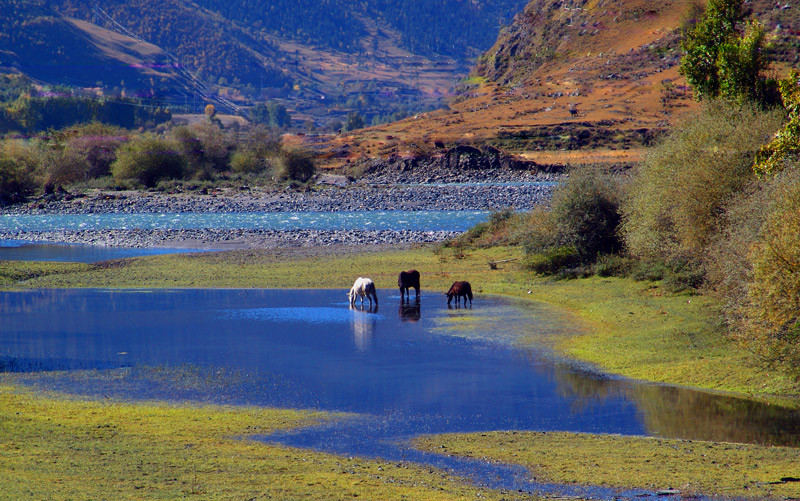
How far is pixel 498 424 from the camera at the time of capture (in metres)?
14.4

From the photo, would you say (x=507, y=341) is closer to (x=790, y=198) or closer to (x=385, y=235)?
(x=790, y=198)

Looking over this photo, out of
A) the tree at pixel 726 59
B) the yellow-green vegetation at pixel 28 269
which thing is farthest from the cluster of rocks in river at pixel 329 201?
the tree at pixel 726 59

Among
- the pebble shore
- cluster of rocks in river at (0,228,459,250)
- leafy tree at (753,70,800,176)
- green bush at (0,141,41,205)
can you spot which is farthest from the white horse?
green bush at (0,141,41,205)

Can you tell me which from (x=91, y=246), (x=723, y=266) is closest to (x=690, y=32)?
(x=723, y=266)

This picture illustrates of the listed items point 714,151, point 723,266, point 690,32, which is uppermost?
point 690,32

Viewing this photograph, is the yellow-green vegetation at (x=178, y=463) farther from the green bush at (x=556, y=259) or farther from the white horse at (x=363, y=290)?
the green bush at (x=556, y=259)

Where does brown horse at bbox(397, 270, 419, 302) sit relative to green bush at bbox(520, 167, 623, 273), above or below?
below

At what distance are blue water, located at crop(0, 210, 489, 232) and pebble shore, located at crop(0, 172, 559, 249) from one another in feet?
6.78

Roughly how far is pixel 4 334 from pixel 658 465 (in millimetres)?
19338

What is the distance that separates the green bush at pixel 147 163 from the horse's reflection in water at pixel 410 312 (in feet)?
205

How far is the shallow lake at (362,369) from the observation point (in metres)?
14.2

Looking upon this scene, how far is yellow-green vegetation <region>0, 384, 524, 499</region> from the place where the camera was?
32.9 ft

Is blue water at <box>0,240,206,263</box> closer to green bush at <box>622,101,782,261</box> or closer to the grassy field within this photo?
green bush at <box>622,101,782,261</box>

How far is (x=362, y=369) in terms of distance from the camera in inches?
746
